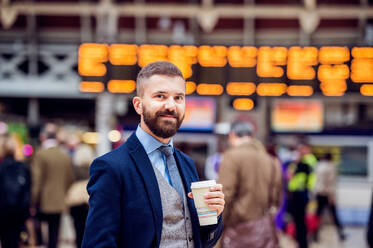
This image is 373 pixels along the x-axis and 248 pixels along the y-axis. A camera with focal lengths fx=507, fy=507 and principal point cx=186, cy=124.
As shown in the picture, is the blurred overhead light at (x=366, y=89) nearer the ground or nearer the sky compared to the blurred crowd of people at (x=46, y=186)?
nearer the sky

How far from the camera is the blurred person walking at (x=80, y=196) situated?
21.2 feet

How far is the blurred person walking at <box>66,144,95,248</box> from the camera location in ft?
21.2

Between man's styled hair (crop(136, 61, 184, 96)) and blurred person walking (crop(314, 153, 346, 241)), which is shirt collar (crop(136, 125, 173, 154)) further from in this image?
blurred person walking (crop(314, 153, 346, 241))

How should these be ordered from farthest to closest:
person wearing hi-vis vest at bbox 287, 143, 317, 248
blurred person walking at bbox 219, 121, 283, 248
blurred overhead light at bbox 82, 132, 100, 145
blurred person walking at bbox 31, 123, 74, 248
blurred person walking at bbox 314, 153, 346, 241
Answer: blurred overhead light at bbox 82, 132, 100, 145 → blurred person walking at bbox 314, 153, 346, 241 → person wearing hi-vis vest at bbox 287, 143, 317, 248 → blurred person walking at bbox 31, 123, 74, 248 → blurred person walking at bbox 219, 121, 283, 248

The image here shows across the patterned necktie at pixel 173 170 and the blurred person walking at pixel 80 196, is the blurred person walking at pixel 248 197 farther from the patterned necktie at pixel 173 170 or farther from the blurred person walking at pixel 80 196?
the patterned necktie at pixel 173 170

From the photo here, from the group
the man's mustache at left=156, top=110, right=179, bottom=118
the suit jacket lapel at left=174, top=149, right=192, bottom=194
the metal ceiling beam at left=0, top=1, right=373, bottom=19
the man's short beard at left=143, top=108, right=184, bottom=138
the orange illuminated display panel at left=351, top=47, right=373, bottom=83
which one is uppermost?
the metal ceiling beam at left=0, top=1, right=373, bottom=19

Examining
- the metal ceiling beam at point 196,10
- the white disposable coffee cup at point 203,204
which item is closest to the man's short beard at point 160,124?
the white disposable coffee cup at point 203,204

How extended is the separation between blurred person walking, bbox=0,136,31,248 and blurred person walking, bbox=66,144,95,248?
2.32ft

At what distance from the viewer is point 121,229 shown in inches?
77.1

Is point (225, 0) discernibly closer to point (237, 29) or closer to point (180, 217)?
point (237, 29)

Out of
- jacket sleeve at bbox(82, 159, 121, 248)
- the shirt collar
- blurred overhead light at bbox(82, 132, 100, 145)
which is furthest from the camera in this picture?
blurred overhead light at bbox(82, 132, 100, 145)

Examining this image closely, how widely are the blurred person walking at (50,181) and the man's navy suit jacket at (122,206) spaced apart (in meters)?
5.11

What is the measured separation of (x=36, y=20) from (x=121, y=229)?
474 inches

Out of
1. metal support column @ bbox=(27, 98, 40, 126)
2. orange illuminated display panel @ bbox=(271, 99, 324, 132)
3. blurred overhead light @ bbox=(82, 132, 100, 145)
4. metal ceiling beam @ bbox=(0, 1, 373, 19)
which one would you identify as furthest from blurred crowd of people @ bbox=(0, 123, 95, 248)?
blurred overhead light @ bbox=(82, 132, 100, 145)
